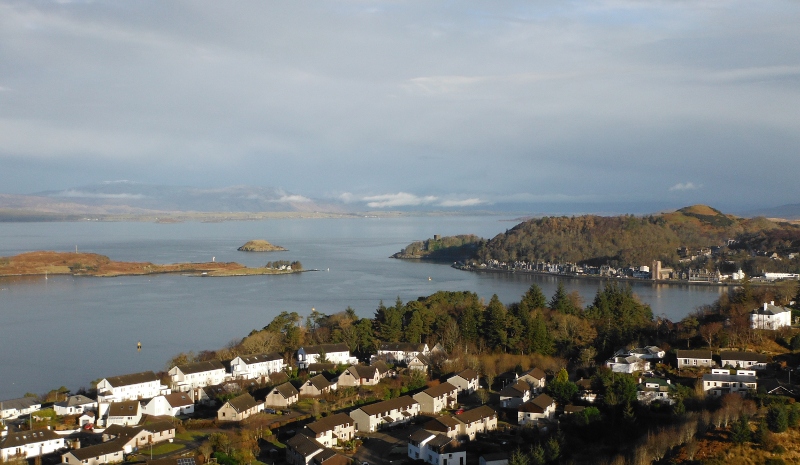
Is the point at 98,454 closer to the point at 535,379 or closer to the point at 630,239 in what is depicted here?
the point at 535,379

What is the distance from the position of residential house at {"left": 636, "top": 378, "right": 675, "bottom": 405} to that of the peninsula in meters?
15.7

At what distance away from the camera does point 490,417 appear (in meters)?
5.85

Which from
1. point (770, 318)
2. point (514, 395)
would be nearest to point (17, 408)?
point (514, 395)

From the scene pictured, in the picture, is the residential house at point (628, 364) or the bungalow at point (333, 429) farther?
the residential house at point (628, 364)

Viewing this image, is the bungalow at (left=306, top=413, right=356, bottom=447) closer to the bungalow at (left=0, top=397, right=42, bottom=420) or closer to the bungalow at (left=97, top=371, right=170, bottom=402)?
the bungalow at (left=97, top=371, right=170, bottom=402)

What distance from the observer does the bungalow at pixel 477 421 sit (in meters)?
5.63

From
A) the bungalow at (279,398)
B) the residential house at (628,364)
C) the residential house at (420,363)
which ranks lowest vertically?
the bungalow at (279,398)

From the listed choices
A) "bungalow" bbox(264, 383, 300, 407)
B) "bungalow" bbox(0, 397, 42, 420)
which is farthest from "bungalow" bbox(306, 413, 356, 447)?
"bungalow" bbox(0, 397, 42, 420)

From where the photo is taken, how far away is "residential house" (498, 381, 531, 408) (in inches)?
250

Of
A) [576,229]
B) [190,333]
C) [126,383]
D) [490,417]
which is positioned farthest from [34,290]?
[576,229]

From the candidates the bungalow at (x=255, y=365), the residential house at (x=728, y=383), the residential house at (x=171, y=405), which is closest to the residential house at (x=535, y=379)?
the residential house at (x=728, y=383)

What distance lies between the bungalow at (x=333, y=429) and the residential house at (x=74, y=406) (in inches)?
88.8

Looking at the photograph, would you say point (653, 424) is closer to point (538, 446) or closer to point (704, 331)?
point (538, 446)

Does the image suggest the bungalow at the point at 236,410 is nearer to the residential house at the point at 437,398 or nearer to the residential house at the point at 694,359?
the residential house at the point at 437,398
